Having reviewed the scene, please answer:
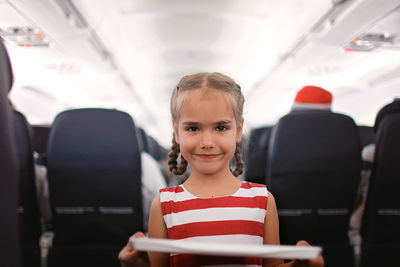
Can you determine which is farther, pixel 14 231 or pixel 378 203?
pixel 378 203

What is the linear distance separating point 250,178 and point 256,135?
38 cm

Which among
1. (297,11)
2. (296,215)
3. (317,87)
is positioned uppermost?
(297,11)

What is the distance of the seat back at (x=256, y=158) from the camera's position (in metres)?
2.12

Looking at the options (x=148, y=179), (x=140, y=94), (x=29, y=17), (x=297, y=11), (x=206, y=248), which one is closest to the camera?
(x=206, y=248)

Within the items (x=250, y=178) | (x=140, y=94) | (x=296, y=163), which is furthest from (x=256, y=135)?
(x=140, y=94)

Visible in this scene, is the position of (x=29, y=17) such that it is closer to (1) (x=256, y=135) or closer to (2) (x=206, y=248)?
(1) (x=256, y=135)

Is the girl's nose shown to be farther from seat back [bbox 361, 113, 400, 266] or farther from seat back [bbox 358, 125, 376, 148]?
seat back [bbox 358, 125, 376, 148]

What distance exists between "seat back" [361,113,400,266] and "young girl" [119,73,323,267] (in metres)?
1.27

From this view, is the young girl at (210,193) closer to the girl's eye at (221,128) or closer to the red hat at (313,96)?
the girl's eye at (221,128)

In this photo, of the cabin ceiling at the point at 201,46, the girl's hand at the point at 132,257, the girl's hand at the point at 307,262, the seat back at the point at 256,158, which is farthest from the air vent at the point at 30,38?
the girl's hand at the point at 307,262

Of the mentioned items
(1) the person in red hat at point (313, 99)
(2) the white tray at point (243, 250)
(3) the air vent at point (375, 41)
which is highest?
(3) the air vent at point (375, 41)

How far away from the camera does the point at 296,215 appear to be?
1.85 m

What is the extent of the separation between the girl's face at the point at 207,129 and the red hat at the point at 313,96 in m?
1.38

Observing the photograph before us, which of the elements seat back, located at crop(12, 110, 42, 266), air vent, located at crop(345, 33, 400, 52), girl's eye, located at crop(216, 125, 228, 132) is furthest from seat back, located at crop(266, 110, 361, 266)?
air vent, located at crop(345, 33, 400, 52)
